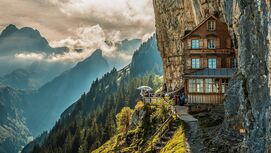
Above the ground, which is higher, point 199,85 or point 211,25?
point 211,25

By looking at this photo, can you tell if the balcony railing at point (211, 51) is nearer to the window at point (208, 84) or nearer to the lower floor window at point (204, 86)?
the lower floor window at point (204, 86)

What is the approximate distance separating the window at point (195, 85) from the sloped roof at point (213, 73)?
2.63 feet

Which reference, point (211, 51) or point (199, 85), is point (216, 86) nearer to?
point (199, 85)

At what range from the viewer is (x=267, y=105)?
26734mm

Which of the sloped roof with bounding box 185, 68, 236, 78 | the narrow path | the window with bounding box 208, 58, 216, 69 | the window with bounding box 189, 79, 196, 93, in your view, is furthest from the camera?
the window with bounding box 208, 58, 216, 69

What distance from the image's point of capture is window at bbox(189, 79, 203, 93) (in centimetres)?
5491

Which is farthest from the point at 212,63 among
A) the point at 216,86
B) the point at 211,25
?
the point at 216,86

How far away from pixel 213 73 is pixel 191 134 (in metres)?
15.1

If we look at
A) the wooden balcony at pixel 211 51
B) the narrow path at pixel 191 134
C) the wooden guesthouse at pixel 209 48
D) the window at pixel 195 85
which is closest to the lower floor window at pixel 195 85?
the window at pixel 195 85

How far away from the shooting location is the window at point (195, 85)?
54906 mm

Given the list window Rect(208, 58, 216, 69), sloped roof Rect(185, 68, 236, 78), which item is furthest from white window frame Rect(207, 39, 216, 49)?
sloped roof Rect(185, 68, 236, 78)

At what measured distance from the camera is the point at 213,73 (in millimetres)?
56094

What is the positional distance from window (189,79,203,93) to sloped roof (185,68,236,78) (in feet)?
2.63

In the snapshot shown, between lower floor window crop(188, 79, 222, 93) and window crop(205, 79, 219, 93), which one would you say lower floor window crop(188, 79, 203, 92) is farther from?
window crop(205, 79, 219, 93)
